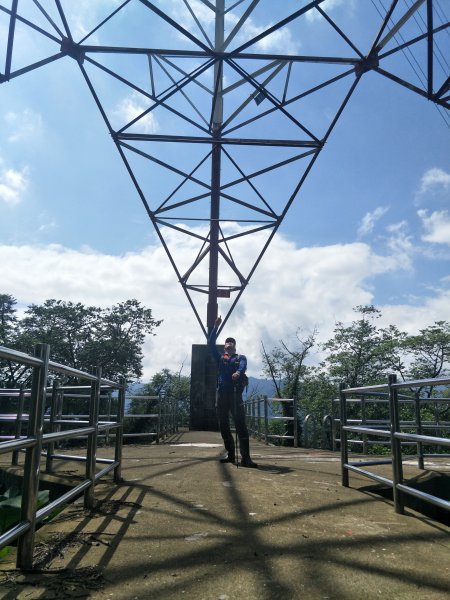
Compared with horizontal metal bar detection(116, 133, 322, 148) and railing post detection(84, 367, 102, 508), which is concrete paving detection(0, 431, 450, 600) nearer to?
railing post detection(84, 367, 102, 508)

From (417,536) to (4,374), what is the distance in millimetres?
36091

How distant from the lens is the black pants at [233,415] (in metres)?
5.68

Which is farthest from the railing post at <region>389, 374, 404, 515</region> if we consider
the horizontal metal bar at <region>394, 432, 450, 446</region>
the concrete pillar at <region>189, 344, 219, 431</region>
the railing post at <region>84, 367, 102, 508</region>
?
the concrete pillar at <region>189, 344, 219, 431</region>

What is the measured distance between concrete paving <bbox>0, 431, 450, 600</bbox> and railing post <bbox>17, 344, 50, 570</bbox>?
101 millimetres

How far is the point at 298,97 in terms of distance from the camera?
8.52m

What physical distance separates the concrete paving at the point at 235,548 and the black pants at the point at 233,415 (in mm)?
1485

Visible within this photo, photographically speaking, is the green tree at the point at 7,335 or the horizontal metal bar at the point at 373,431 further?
the green tree at the point at 7,335

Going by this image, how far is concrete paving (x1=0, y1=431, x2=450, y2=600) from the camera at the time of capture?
77.1 inches

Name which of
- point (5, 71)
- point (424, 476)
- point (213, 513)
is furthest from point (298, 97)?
point (213, 513)

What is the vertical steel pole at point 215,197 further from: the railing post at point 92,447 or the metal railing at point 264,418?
the railing post at point 92,447

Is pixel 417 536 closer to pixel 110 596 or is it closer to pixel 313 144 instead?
pixel 110 596

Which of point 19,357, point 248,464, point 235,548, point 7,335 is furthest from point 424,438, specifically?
point 7,335

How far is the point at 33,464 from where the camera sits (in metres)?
2.21

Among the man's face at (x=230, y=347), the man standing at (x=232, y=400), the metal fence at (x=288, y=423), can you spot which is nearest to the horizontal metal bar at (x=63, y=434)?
the man standing at (x=232, y=400)
